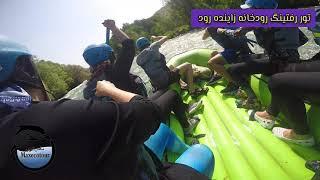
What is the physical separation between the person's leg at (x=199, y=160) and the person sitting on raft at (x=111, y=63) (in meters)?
1.11

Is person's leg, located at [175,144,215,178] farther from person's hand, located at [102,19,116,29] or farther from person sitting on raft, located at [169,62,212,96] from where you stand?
person sitting on raft, located at [169,62,212,96]

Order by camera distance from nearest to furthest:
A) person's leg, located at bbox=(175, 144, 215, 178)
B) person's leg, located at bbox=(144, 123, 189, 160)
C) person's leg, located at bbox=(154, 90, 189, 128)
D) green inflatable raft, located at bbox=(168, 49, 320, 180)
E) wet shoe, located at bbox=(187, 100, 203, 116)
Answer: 1. person's leg, located at bbox=(175, 144, 215, 178)
2. green inflatable raft, located at bbox=(168, 49, 320, 180)
3. person's leg, located at bbox=(144, 123, 189, 160)
4. person's leg, located at bbox=(154, 90, 189, 128)
5. wet shoe, located at bbox=(187, 100, 203, 116)

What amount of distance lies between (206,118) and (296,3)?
713cm

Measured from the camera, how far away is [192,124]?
3.90 metres

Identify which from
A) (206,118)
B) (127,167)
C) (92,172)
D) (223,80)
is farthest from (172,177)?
(223,80)

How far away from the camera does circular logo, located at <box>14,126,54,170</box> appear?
1028 millimetres

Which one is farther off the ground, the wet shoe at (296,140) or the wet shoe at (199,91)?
the wet shoe at (296,140)

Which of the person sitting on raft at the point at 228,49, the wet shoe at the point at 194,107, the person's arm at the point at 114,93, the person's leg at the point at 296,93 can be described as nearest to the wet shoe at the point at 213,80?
the person sitting on raft at the point at 228,49

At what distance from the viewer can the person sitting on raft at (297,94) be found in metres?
2.23

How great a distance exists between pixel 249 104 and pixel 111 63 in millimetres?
1474

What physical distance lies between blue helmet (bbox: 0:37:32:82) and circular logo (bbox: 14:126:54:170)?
31 cm

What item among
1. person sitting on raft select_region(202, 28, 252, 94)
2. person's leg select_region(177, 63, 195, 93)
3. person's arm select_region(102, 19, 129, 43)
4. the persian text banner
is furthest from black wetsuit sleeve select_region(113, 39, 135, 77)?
person's leg select_region(177, 63, 195, 93)

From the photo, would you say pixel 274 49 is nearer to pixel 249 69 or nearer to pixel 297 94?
pixel 249 69

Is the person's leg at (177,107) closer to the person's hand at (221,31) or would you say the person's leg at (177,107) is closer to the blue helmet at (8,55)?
the person's hand at (221,31)
